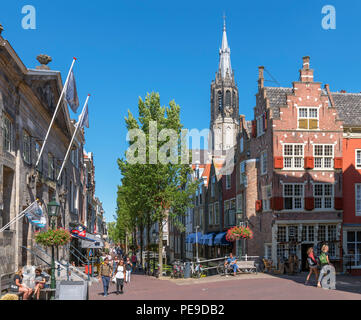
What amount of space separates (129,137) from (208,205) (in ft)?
60.1

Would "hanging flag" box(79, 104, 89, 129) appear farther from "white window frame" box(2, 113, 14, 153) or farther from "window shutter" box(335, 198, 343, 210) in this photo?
"window shutter" box(335, 198, 343, 210)

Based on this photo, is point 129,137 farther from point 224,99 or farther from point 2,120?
point 224,99

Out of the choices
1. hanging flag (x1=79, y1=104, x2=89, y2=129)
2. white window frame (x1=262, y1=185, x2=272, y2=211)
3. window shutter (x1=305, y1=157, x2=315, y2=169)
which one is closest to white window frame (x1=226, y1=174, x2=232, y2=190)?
white window frame (x1=262, y1=185, x2=272, y2=211)

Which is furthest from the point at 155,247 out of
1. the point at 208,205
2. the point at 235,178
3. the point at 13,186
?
the point at 13,186

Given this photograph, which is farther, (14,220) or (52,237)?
(14,220)

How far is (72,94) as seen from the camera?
26031 millimetres

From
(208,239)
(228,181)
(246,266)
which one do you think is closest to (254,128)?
(228,181)

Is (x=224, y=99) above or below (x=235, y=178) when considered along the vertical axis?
above

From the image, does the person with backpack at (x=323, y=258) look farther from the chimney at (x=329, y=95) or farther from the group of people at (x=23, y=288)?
the chimney at (x=329, y=95)

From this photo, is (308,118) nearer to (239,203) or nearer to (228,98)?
(239,203)

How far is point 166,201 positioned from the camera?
39.2 metres

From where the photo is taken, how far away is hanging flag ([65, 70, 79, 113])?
25.4m

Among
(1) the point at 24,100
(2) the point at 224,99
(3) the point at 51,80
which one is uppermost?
(2) the point at 224,99

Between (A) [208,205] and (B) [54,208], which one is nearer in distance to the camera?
(B) [54,208]
